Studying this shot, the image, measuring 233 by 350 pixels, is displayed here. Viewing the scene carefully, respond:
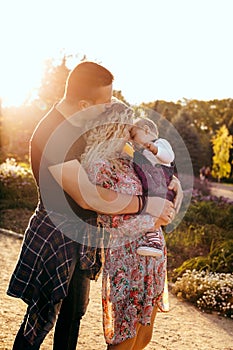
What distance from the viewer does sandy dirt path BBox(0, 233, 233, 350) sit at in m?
3.77

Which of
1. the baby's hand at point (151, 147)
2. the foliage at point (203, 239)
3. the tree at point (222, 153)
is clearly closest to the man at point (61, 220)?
the baby's hand at point (151, 147)

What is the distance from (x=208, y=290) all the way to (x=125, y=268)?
9.62 feet

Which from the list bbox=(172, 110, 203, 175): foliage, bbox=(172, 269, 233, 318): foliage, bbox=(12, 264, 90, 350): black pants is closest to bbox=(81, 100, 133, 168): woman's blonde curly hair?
bbox=(12, 264, 90, 350): black pants

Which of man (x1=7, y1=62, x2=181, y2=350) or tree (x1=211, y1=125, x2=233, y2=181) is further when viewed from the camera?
tree (x1=211, y1=125, x2=233, y2=181)

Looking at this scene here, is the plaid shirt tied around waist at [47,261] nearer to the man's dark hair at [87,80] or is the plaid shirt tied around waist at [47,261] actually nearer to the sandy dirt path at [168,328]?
the man's dark hair at [87,80]

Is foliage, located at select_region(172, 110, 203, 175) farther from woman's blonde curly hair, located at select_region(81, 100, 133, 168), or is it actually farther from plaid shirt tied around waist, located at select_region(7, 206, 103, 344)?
woman's blonde curly hair, located at select_region(81, 100, 133, 168)

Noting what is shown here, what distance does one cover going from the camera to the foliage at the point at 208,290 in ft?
16.3

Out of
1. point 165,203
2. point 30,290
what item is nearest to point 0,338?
point 30,290

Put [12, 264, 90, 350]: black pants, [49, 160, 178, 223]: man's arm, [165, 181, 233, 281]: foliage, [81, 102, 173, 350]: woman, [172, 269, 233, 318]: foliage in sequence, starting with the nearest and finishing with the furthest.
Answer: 1. [49, 160, 178, 223]: man's arm
2. [81, 102, 173, 350]: woman
3. [12, 264, 90, 350]: black pants
4. [172, 269, 233, 318]: foliage
5. [165, 181, 233, 281]: foliage

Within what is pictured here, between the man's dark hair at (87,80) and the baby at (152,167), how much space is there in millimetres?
231

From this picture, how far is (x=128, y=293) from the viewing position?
2402mm

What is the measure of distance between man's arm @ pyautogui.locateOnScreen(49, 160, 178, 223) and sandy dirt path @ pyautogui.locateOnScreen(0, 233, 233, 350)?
1.59m

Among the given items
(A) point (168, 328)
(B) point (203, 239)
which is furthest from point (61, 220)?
(B) point (203, 239)

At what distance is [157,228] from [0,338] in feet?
5.58
